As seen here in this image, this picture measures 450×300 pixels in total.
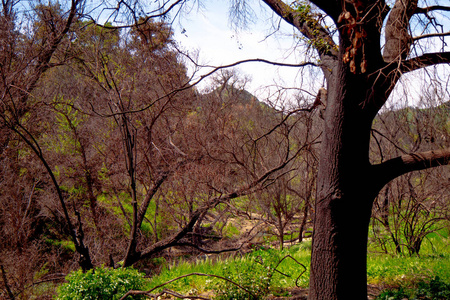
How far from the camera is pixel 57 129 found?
12.0 meters

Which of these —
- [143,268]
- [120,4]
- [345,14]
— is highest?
[120,4]

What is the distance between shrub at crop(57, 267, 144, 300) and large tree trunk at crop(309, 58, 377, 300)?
2.62 metres

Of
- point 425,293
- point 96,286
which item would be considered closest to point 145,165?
point 96,286

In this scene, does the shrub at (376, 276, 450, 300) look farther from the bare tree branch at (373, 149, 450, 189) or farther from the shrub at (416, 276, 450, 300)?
the bare tree branch at (373, 149, 450, 189)

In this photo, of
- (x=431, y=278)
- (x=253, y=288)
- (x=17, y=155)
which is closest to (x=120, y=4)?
(x=253, y=288)

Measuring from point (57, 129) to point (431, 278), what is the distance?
11724 millimetres

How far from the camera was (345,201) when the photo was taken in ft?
11.8

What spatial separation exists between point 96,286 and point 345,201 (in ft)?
11.1

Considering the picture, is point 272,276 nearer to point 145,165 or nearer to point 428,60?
point 428,60

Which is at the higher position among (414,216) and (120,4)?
(120,4)

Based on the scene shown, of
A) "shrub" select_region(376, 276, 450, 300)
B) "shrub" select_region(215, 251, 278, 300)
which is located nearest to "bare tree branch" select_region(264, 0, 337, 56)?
"shrub" select_region(215, 251, 278, 300)

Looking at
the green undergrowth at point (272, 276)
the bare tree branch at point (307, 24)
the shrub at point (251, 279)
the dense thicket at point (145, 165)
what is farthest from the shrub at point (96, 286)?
the bare tree branch at point (307, 24)

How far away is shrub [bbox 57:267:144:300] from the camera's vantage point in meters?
4.43

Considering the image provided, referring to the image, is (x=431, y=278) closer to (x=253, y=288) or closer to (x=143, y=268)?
(x=253, y=288)
